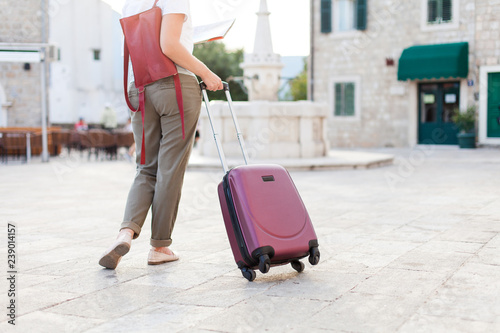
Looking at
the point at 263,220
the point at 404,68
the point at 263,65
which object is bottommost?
the point at 263,220

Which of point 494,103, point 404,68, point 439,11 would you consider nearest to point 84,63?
point 404,68

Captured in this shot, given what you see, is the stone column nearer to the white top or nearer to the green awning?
the green awning

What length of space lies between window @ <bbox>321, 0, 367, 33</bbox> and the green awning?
2.11 meters

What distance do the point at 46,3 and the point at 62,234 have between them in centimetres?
1485

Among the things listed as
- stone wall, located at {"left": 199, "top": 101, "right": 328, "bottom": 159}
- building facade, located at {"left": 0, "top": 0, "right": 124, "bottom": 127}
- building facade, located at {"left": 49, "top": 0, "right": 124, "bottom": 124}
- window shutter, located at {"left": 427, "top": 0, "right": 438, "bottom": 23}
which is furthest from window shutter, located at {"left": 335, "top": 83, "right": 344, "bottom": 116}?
building facade, located at {"left": 49, "top": 0, "right": 124, "bottom": 124}

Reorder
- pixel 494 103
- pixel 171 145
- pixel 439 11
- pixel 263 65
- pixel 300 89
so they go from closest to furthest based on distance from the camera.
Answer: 1. pixel 171 145
2. pixel 263 65
3. pixel 494 103
4. pixel 439 11
5. pixel 300 89

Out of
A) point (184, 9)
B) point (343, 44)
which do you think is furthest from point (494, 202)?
point (343, 44)

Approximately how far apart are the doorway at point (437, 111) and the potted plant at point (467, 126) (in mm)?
1007

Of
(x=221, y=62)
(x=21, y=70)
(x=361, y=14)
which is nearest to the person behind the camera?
(x=21, y=70)

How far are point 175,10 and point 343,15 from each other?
19.7 meters

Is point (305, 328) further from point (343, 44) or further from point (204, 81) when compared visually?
point (343, 44)

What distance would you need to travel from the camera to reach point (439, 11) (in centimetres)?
2050

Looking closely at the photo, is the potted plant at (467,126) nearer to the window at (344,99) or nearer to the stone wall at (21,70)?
the window at (344,99)

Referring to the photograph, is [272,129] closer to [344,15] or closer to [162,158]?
[162,158]
